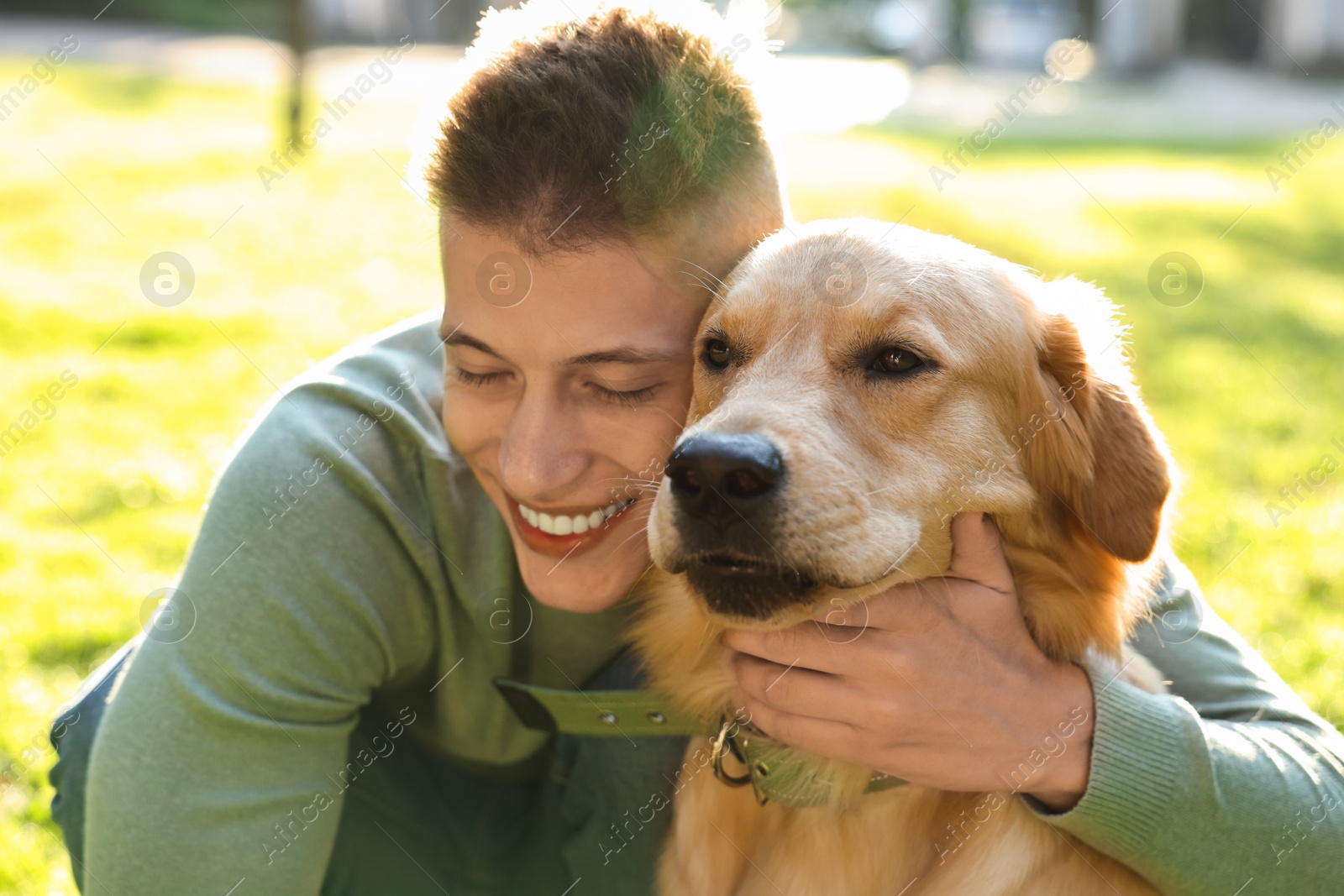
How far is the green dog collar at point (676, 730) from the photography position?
229 cm

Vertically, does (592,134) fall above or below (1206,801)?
above

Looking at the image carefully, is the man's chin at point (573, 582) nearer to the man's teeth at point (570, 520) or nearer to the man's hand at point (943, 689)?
the man's teeth at point (570, 520)

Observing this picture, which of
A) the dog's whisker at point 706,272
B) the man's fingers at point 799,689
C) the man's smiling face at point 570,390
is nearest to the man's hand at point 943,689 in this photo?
the man's fingers at point 799,689

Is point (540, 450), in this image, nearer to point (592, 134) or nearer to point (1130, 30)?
point (592, 134)

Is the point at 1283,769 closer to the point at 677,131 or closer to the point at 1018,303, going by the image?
the point at 1018,303

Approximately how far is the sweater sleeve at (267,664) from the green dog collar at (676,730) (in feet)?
1.15

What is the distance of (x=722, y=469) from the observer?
6.22ft

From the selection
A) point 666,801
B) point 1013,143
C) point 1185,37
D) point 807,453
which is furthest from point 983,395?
point 1185,37

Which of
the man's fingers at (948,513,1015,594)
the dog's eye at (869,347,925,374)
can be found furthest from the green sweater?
the dog's eye at (869,347,925,374)

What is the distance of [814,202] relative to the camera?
9.73 metres

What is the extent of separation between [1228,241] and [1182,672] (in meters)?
8.47

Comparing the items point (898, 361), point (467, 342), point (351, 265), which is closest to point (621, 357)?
point (467, 342)

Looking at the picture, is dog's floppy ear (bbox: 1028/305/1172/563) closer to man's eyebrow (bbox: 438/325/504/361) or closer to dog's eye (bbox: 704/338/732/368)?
dog's eye (bbox: 704/338/732/368)

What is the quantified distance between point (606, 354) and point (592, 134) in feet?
1.39
